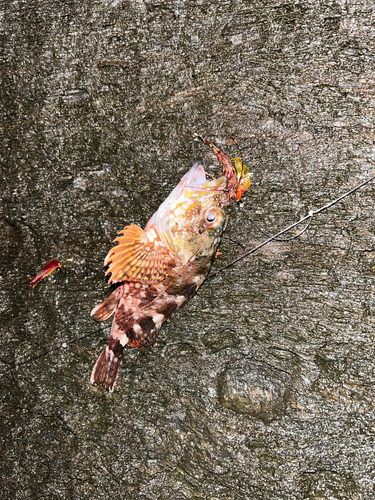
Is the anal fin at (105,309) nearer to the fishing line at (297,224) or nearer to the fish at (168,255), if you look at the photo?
the fish at (168,255)

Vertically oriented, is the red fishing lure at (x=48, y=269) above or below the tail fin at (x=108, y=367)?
above

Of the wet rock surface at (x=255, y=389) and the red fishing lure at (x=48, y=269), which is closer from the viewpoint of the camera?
the wet rock surface at (x=255, y=389)

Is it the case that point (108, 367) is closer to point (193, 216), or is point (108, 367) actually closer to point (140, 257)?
point (140, 257)

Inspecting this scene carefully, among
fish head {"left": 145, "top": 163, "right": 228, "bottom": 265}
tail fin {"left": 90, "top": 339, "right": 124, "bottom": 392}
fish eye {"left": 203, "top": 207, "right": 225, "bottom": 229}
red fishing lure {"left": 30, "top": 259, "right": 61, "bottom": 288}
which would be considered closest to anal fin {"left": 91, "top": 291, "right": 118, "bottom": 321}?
tail fin {"left": 90, "top": 339, "right": 124, "bottom": 392}

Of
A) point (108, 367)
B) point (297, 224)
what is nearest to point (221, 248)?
point (297, 224)

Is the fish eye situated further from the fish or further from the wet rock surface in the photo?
the wet rock surface

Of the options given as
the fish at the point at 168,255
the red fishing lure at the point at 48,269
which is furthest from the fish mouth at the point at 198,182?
the red fishing lure at the point at 48,269

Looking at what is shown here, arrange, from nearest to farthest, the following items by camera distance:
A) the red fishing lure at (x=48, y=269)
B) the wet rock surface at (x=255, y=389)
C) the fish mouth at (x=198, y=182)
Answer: the fish mouth at (x=198, y=182) → the wet rock surface at (x=255, y=389) → the red fishing lure at (x=48, y=269)

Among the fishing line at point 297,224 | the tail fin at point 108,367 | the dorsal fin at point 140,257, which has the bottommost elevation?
the tail fin at point 108,367

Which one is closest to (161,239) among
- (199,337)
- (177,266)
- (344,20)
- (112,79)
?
(177,266)
